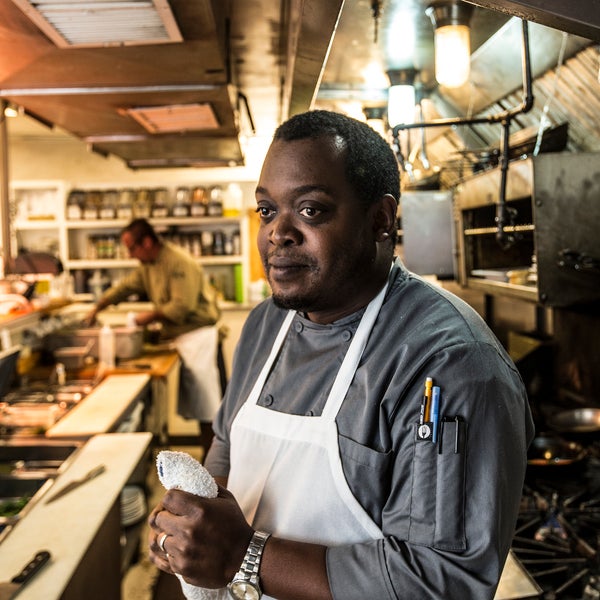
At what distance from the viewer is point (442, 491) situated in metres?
1.01

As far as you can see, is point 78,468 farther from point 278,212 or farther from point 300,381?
point 278,212

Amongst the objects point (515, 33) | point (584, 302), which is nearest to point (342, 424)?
point (584, 302)

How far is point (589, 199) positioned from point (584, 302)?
0.40 m

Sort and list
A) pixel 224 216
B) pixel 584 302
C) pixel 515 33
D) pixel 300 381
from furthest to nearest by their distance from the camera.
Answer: pixel 224 216 < pixel 515 33 < pixel 584 302 < pixel 300 381

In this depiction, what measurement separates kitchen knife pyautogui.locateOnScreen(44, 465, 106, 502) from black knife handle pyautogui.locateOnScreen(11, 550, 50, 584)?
42 centimetres

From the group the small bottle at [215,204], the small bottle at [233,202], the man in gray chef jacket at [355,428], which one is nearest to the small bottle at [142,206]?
the small bottle at [215,204]

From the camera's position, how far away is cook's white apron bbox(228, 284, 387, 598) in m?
1.18

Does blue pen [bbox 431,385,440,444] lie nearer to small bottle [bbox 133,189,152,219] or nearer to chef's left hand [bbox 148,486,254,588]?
chef's left hand [bbox 148,486,254,588]

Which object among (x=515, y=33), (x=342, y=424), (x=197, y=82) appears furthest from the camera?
(x=515, y=33)

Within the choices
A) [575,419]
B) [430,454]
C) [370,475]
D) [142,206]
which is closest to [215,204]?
[142,206]

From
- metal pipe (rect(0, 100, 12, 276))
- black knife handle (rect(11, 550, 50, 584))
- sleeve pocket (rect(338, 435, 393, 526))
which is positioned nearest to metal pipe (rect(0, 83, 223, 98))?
metal pipe (rect(0, 100, 12, 276))

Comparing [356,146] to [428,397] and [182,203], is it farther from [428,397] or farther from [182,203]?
[182,203]

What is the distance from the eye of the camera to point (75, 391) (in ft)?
12.7

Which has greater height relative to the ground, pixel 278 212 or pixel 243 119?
pixel 243 119
